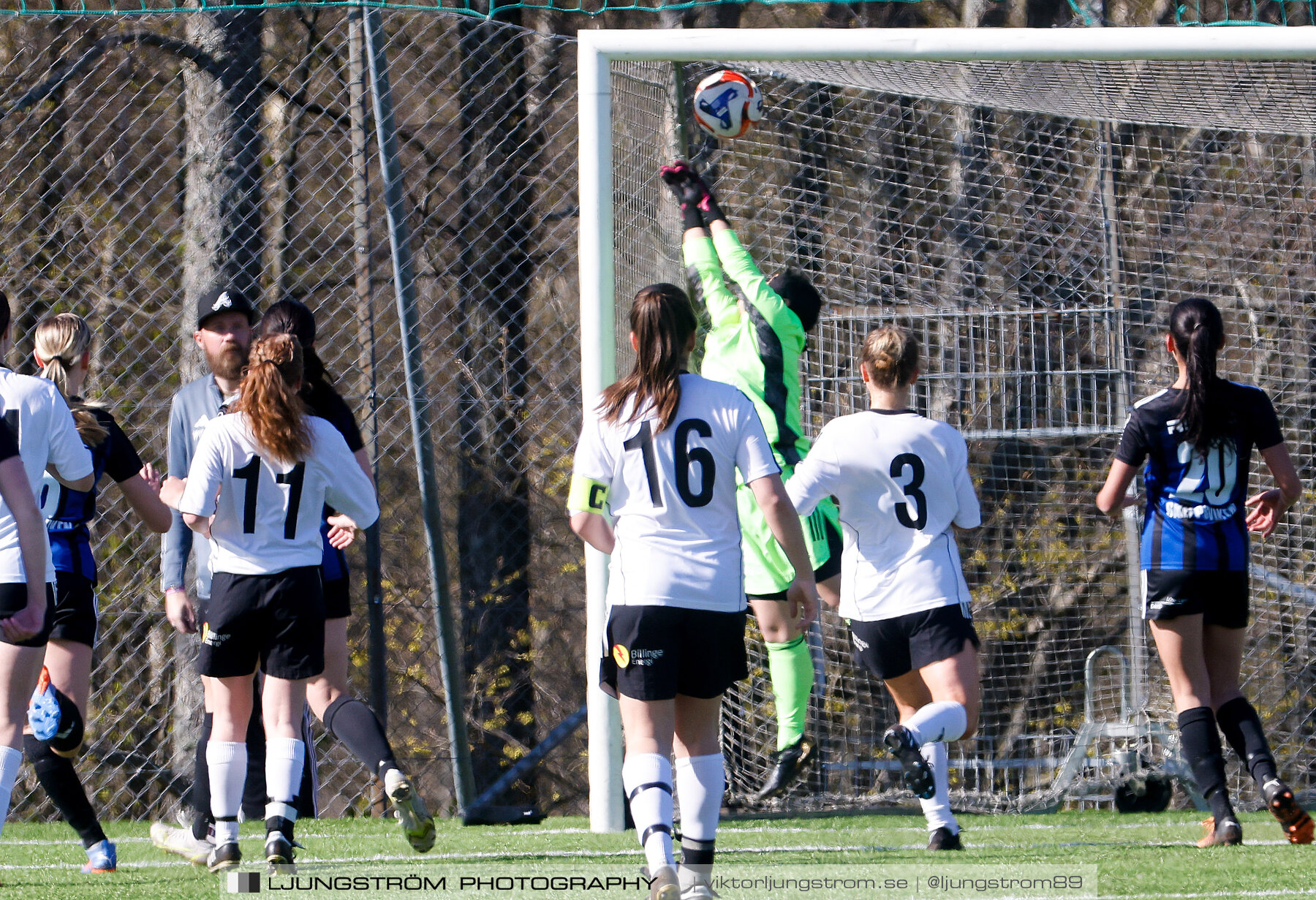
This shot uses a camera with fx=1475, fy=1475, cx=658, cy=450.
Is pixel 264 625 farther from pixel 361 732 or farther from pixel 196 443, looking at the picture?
pixel 196 443

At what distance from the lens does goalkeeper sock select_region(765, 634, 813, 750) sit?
5.32 meters

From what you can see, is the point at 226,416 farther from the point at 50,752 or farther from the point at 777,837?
the point at 777,837

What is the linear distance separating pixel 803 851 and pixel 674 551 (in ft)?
6.18

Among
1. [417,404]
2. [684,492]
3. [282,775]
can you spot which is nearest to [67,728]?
[282,775]

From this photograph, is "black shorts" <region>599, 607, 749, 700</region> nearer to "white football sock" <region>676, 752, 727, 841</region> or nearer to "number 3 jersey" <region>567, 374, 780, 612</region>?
"number 3 jersey" <region>567, 374, 780, 612</region>

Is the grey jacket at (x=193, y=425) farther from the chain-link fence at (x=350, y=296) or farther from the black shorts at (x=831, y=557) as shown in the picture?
the chain-link fence at (x=350, y=296)

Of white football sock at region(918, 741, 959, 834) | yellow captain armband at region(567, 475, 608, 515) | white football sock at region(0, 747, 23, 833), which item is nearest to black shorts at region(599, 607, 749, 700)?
yellow captain armband at region(567, 475, 608, 515)

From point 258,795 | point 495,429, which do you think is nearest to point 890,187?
point 495,429

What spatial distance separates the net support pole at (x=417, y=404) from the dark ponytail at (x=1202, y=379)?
323 cm

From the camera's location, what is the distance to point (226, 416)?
4.19m

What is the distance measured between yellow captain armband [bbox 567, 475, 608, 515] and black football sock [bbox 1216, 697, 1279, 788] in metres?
2.44

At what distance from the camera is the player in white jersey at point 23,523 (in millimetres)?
3508

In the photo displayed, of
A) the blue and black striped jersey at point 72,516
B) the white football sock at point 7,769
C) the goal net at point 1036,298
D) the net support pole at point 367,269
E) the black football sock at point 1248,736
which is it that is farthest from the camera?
the net support pole at point 367,269

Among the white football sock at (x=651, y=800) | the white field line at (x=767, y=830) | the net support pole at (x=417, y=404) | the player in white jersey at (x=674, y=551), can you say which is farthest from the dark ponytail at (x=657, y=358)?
the net support pole at (x=417, y=404)
